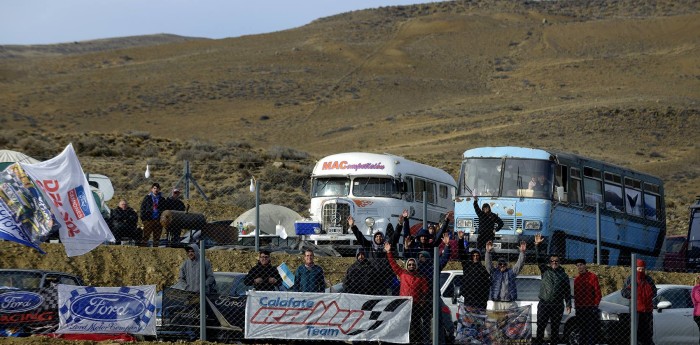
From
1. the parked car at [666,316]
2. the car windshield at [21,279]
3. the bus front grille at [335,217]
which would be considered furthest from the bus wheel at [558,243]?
the car windshield at [21,279]

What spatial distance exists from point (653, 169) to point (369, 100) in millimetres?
39660

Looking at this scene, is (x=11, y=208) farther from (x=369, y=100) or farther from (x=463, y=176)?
(x=369, y=100)

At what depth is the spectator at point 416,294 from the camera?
1574 centimetres

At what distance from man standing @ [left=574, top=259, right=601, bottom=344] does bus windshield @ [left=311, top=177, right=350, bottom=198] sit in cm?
1260

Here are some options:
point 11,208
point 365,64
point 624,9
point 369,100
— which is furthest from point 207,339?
point 624,9

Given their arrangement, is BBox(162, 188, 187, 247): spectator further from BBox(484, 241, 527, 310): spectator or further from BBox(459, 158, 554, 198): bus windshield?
BBox(484, 241, 527, 310): spectator

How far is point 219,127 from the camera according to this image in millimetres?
90188

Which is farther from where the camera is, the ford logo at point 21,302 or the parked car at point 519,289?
the parked car at point 519,289

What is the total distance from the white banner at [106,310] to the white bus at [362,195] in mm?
11825

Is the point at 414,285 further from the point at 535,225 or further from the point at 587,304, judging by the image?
the point at 535,225

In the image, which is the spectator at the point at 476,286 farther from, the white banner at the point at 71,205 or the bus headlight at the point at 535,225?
the bus headlight at the point at 535,225

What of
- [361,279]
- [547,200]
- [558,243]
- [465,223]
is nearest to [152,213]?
[465,223]

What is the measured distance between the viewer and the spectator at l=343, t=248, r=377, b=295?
16.6 meters

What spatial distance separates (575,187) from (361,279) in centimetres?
1209
